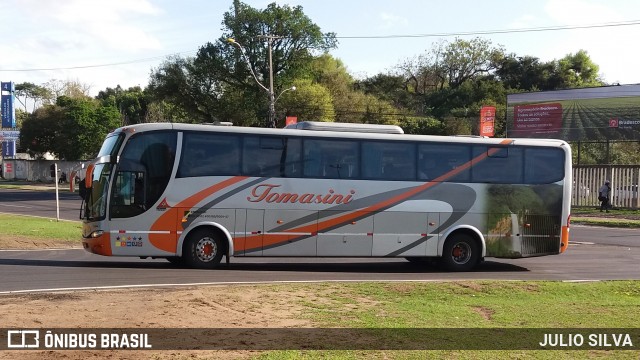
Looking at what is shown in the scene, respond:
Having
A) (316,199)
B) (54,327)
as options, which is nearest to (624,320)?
(54,327)

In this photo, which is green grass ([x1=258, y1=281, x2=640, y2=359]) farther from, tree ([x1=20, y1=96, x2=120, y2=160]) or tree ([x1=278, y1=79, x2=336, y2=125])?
tree ([x1=20, y1=96, x2=120, y2=160])

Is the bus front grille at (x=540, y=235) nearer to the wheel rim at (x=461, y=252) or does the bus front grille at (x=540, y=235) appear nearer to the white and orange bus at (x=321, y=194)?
the white and orange bus at (x=321, y=194)

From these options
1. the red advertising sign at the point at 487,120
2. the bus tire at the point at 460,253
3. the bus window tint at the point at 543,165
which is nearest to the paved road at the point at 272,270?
the bus tire at the point at 460,253

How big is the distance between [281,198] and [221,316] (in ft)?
25.1

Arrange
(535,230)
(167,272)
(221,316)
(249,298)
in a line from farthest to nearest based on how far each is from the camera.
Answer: (535,230) → (167,272) → (249,298) → (221,316)

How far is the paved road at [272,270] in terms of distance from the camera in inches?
559

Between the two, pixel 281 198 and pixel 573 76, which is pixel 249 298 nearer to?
pixel 281 198

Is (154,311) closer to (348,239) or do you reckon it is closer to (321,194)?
(321,194)

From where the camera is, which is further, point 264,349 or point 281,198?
point 281,198

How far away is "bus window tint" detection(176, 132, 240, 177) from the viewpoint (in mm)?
16406

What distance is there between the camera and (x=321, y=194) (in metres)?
17.0

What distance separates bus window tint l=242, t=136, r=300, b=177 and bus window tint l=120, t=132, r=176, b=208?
1695 mm

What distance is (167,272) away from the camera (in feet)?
51.5

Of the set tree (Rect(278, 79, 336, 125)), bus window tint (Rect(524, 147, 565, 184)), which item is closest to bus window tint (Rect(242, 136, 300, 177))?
bus window tint (Rect(524, 147, 565, 184))
